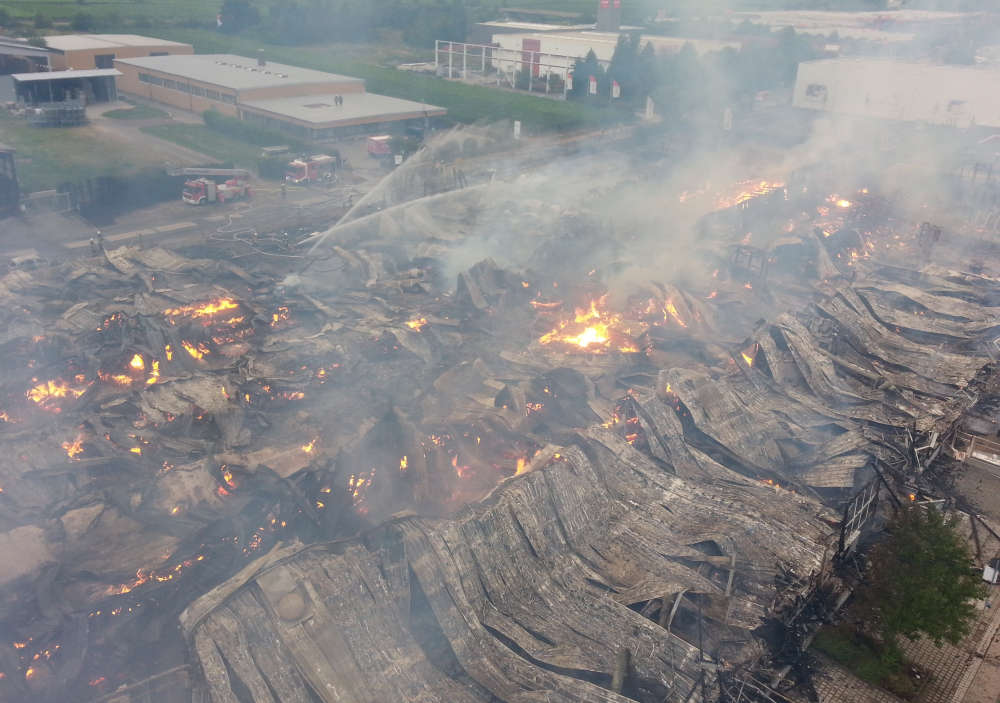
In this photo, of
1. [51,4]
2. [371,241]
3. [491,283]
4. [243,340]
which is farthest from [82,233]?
[51,4]

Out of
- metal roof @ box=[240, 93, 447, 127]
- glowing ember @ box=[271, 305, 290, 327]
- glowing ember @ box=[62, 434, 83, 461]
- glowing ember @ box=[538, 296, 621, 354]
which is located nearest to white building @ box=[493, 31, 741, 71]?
metal roof @ box=[240, 93, 447, 127]

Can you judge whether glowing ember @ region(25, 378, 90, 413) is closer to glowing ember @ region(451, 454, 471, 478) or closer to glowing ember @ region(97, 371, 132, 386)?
glowing ember @ region(97, 371, 132, 386)

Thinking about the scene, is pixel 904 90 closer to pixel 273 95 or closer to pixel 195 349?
pixel 273 95

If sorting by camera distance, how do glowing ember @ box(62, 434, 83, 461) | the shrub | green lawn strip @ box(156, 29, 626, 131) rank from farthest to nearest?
the shrub
green lawn strip @ box(156, 29, 626, 131)
glowing ember @ box(62, 434, 83, 461)

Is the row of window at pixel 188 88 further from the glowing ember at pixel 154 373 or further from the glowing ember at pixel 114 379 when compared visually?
the glowing ember at pixel 114 379

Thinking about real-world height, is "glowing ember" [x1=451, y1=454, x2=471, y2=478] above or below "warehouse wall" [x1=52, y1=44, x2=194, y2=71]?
below

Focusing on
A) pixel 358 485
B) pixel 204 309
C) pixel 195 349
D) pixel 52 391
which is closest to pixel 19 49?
pixel 204 309

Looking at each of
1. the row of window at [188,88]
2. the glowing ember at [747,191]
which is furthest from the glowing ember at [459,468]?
the row of window at [188,88]
